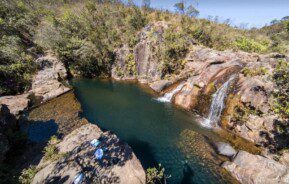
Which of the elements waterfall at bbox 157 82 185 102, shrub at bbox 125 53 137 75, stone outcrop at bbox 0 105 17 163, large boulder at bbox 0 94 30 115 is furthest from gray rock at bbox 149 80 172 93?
stone outcrop at bbox 0 105 17 163

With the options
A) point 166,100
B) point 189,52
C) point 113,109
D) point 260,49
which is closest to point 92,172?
point 113,109

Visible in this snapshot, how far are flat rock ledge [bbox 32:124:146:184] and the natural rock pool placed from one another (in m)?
2.95

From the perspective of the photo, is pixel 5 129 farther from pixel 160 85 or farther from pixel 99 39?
pixel 99 39

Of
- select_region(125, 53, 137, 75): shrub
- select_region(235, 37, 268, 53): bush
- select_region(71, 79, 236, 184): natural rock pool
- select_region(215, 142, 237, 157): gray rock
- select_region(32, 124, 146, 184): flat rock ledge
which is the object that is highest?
select_region(235, 37, 268, 53): bush

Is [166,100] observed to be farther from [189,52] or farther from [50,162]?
[50,162]

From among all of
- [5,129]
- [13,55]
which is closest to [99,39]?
[13,55]

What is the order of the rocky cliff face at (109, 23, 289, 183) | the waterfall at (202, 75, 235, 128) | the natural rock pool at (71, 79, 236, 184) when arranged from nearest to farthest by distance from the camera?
the rocky cliff face at (109, 23, 289, 183) < the natural rock pool at (71, 79, 236, 184) < the waterfall at (202, 75, 235, 128)

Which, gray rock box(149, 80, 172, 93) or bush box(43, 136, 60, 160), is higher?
gray rock box(149, 80, 172, 93)

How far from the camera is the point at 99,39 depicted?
3956 cm

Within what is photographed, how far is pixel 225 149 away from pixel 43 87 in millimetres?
26801

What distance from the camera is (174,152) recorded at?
17781 millimetres

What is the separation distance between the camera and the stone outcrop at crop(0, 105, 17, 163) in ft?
45.9

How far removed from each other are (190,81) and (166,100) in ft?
15.1

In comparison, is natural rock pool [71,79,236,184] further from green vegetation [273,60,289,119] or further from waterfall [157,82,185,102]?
green vegetation [273,60,289,119]
